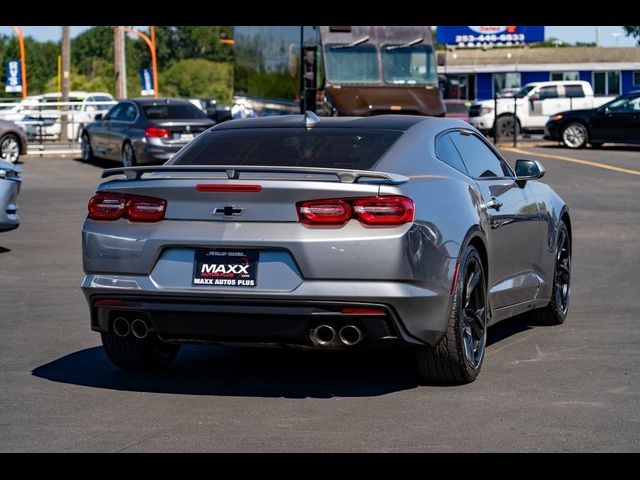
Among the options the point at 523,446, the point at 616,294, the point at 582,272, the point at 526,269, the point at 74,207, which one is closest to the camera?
the point at 523,446

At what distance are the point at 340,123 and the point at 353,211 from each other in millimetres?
1425

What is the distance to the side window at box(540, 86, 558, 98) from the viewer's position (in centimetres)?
4550

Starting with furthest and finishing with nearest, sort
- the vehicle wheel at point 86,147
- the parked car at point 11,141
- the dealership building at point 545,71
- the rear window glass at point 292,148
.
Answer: the dealership building at point 545,71
the vehicle wheel at point 86,147
the parked car at point 11,141
the rear window glass at point 292,148

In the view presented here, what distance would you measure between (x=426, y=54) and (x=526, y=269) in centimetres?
2102

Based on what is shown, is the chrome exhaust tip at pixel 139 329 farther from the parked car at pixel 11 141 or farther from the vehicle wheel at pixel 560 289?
the parked car at pixel 11 141

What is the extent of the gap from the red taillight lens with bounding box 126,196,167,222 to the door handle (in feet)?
6.70

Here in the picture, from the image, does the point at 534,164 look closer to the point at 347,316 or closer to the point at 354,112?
the point at 347,316

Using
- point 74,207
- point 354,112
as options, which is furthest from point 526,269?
point 354,112

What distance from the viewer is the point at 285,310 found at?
21.9ft

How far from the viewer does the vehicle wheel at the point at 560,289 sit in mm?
9477

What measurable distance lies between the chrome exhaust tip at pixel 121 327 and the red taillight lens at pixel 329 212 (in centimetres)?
124

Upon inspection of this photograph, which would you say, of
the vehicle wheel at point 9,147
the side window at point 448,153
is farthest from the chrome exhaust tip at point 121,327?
the vehicle wheel at point 9,147
